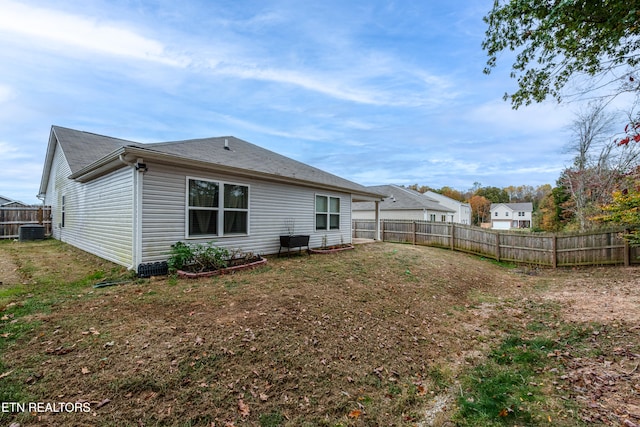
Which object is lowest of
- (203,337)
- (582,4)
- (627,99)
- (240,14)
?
(203,337)

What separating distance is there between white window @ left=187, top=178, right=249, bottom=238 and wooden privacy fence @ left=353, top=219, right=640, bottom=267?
11710 millimetres

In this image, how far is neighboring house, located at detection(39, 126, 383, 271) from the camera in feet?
21.4

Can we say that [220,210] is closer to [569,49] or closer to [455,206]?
[569,49]

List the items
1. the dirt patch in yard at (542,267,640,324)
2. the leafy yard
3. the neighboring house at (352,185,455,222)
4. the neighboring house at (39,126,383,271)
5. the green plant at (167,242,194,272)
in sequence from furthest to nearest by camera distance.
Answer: the neighboring house at (352,185,455,222)
the green plant at (167,242,194,272)
the neighboring house at (39,126,383,271)
the dirt patch in yard at (542,267,640,324)
the leafy yard

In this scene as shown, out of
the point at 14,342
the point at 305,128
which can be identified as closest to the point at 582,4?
the point at 14,342

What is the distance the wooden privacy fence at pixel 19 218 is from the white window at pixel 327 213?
1548 cm

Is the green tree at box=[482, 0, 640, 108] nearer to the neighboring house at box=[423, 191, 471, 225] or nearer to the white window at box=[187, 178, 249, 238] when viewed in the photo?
the white window at box=[187, 178, 249, 238]

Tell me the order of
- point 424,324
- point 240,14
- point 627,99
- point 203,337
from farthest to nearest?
point 240,14 < point 627,99 < point 424,324 < point 203,337

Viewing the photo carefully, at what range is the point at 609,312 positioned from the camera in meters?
5.30

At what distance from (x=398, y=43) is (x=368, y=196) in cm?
672

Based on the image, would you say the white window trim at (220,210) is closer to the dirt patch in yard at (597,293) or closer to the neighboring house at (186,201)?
the neighboring house at (186,201)

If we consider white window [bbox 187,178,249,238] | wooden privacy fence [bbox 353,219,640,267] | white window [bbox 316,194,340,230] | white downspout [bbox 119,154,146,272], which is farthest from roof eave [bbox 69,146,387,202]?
wooden privacy fence [bbox 353,219,640,267]

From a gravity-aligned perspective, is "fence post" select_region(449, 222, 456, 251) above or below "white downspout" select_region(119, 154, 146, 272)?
below

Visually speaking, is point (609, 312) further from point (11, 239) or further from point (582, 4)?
point (11, 239)
